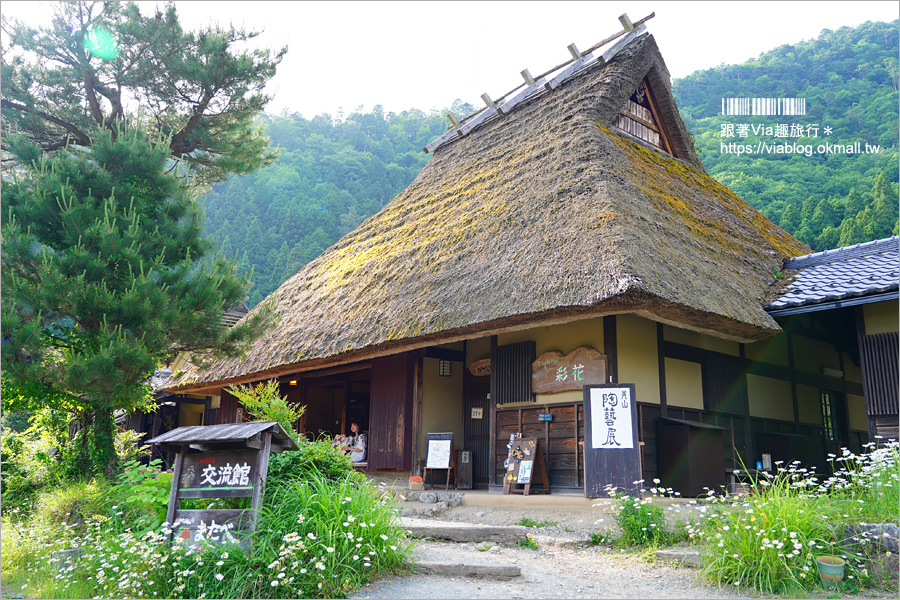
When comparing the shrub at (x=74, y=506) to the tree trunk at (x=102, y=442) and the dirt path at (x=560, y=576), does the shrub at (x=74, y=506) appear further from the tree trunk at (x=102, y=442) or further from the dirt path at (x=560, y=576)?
the dirt path at (x=560, y=576)

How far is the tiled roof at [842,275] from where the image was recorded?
6.62m

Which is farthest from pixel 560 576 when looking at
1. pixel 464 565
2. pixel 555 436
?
pixel 555 436

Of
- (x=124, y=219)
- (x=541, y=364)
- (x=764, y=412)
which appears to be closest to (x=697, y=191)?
(x=764, y=412)

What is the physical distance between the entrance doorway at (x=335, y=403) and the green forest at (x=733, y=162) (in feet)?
21.9

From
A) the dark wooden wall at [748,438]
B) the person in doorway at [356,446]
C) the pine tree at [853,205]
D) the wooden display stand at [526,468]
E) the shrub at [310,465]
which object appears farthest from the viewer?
the pine tree at [853,205]

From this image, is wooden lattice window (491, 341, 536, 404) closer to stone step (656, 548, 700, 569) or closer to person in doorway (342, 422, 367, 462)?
person in doorway (342, 422, 367, 462)

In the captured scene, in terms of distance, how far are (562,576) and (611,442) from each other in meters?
2.33

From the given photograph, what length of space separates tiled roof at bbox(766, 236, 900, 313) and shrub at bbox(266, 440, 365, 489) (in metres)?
5.38

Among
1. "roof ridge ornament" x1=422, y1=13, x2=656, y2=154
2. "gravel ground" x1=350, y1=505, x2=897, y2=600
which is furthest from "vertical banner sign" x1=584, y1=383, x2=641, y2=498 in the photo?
"roof ridge ornament" x1=422, y1=13, x2=656, y2=154

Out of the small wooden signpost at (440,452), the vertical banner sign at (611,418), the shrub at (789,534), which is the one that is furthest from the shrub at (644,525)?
the small wooden signpost at (440,452)

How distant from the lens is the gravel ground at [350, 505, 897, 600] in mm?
3818

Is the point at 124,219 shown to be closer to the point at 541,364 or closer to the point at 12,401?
the point at 12,401

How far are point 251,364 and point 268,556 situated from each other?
21.3 feet

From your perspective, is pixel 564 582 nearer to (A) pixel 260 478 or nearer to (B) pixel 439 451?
(A) pixel 260 478
